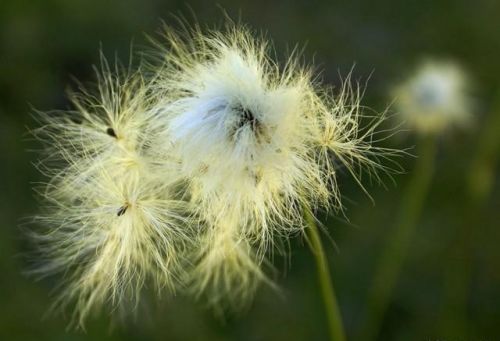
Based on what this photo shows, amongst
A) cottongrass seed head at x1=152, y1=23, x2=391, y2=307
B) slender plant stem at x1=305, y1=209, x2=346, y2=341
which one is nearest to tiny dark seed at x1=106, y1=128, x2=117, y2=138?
cottongrass seed head at x1=152, y1=23, x2=391, y2=307

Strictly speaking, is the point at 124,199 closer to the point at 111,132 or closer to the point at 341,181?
the point at 111,132

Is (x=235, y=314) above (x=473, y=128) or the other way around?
the other way around

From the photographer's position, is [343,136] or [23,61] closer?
[343,136]

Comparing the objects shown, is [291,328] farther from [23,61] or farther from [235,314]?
[23,61]

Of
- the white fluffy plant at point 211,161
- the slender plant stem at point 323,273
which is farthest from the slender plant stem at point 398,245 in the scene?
the white fluffy plant at point 211,161

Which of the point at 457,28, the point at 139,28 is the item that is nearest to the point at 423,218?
the point at 457,28

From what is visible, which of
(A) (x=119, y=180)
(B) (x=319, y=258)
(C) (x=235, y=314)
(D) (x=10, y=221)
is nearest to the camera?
(B) (x=319, y=258)

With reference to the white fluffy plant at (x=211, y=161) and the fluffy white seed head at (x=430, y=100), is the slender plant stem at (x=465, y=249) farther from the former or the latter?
the white fluffy plant at (x=211, y=161)

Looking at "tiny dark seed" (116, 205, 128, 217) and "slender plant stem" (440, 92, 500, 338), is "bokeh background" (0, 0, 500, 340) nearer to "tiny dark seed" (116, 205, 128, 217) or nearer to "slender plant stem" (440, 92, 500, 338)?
"slender plant stem" (440, 92, 500, 338)
